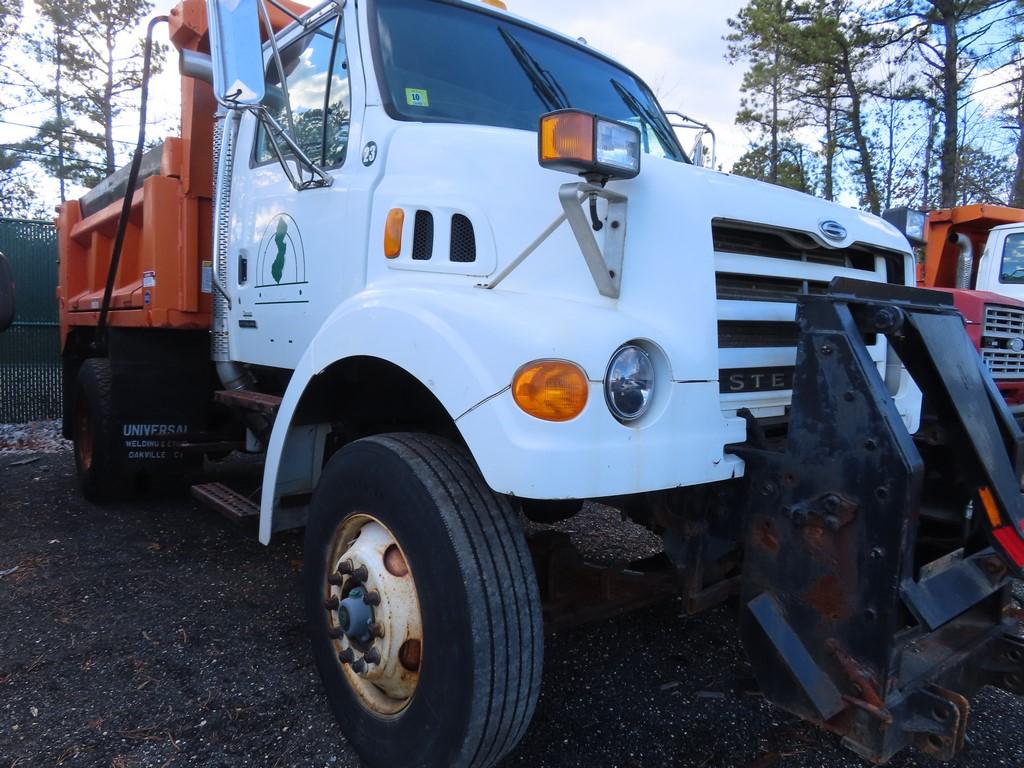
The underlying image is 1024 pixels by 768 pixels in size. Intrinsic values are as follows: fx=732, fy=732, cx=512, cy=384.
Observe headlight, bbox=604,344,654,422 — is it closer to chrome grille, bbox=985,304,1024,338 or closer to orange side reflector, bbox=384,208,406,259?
orange side reflector, bbox=384,208,406,259

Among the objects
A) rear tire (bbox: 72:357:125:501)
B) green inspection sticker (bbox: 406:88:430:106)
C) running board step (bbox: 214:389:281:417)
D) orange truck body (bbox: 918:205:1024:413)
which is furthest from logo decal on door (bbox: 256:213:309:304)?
orange truck body (bbox: 918:205:1024:413)

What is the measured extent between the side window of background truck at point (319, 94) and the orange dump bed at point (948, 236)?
7406 mm

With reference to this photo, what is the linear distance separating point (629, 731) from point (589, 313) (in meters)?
1.59

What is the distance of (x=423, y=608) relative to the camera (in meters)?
2.04

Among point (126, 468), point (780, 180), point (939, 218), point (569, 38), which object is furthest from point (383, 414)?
point (780, 180)

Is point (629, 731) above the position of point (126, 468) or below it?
below

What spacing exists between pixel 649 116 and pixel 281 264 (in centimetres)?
197

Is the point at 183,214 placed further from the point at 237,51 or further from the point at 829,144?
the point at 829,144

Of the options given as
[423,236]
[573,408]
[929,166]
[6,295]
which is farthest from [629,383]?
[929,166]

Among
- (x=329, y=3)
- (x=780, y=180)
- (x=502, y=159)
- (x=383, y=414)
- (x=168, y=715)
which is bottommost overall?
(x=168, y=715)

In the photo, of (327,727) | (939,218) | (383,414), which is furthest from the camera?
(939,218)

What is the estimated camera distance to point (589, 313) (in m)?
1.98

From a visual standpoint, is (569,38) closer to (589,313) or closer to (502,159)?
(502,159)

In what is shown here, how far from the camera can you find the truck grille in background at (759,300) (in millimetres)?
2240
